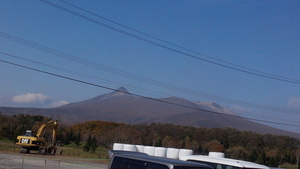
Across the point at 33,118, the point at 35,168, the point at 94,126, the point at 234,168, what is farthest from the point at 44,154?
the point at 94,126

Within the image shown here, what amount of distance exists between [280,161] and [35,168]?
34.8m

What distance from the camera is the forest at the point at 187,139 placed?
53375 millimetres

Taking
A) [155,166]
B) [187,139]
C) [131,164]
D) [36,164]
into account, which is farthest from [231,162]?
[187,139]

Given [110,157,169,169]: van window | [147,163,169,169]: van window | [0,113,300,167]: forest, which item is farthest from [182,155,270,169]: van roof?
[0,113,300,167]: forest

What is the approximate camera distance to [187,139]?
71.6 meters

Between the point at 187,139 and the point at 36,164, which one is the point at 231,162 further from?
the point at 187,139

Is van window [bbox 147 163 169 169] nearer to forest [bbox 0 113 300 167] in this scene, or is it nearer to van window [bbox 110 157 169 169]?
van window [bbox 110 157 169 169]

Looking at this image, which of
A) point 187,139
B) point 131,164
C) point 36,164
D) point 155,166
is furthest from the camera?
point 187,139

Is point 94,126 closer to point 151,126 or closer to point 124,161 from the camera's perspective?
point 151,126

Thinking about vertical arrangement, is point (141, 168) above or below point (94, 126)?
below

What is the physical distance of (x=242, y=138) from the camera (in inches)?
3000

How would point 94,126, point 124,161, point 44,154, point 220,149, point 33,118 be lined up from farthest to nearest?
point 94,126, point 33,118, point 220,149, point 44,154, point 124,161

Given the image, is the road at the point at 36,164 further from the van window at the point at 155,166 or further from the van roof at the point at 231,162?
the van window at the point at 155,166

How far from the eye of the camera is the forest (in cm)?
5338
